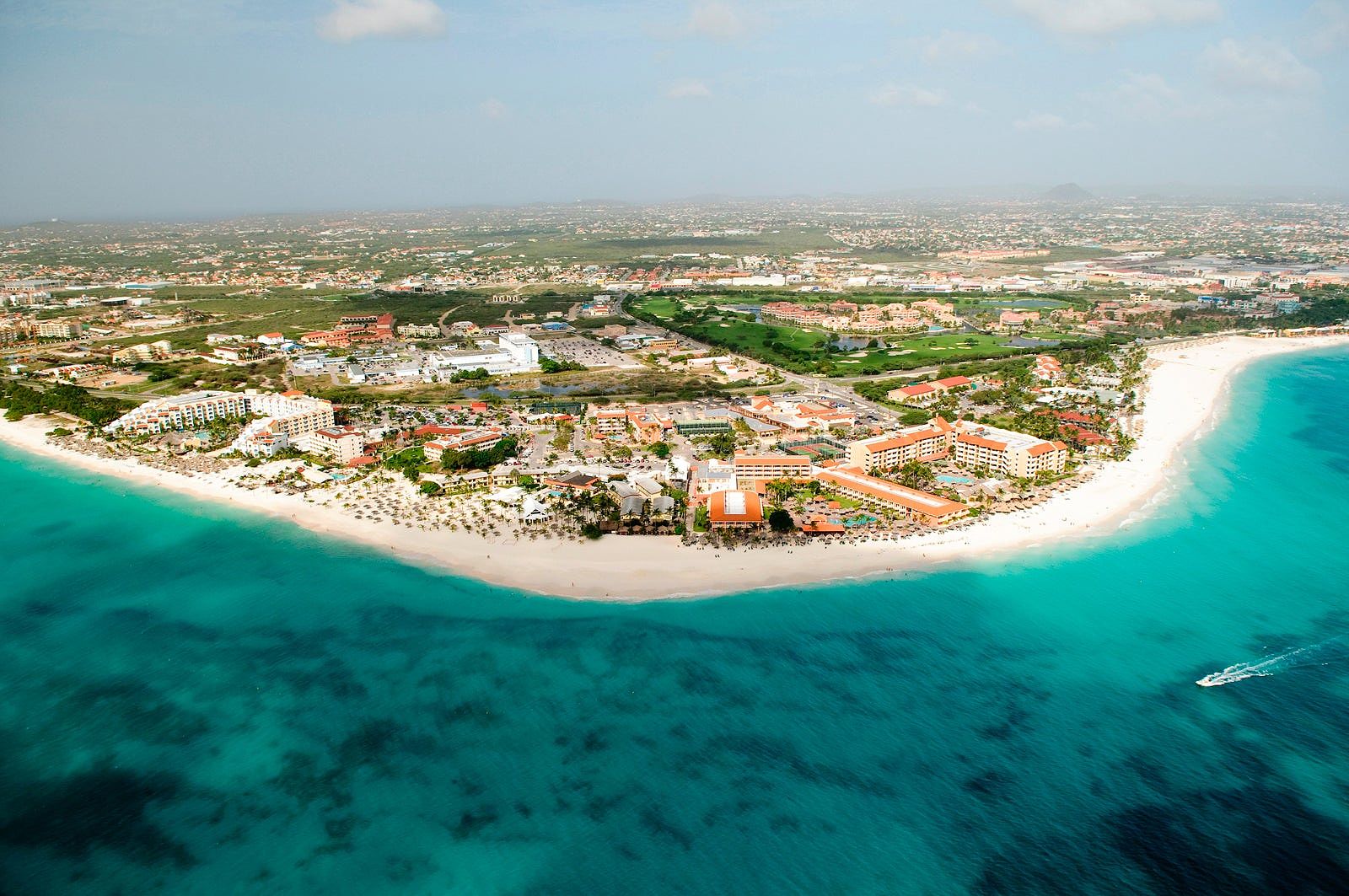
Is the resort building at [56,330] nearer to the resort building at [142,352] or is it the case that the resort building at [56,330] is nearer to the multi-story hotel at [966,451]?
the resort building at [142,352]

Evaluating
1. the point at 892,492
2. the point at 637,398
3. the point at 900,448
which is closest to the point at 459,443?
the point at 637,398

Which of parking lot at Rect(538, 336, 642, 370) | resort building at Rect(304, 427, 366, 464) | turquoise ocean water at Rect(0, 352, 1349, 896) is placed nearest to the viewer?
turquoise ocean water at Rect(0, 352, 1349, 896)

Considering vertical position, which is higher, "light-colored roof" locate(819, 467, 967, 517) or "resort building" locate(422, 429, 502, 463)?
"resort building" locate(422, 429, 502, 463)

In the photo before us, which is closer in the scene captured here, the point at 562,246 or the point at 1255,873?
the point at 1255,873

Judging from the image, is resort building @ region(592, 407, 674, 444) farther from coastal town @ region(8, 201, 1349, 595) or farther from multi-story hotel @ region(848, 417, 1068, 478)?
multi-story hotel @ region(848, 417, 1068, 478)

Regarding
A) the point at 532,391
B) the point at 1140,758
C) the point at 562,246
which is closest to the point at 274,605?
the point at 1140,758

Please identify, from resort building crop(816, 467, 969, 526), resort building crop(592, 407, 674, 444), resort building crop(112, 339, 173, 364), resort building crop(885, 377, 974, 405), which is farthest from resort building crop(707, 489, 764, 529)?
resort building crop(112, 339, 173, 364)

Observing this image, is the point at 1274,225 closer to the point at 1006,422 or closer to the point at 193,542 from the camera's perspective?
the point at 1006,422
